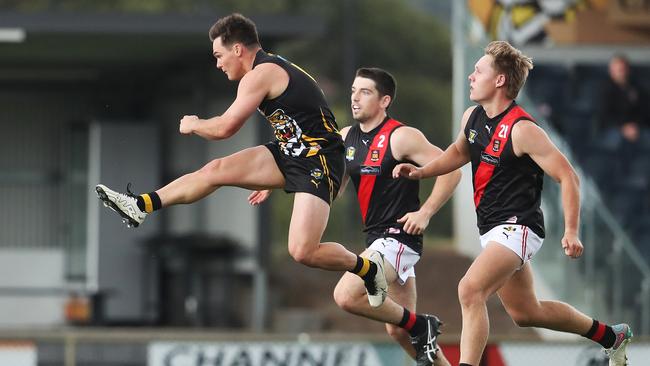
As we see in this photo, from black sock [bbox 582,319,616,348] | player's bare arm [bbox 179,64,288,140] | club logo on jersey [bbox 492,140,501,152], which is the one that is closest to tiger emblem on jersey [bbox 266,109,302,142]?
player's bare arm [bbox 179,64,288,140]

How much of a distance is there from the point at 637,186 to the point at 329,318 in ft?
15.0

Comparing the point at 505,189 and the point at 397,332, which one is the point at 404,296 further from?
the point at 505,189

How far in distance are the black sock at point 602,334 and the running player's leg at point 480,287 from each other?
3.10 ft

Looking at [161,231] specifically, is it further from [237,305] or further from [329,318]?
[329,318]

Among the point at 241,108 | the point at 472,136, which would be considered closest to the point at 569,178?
the point at 472,136

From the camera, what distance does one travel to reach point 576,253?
9.62 meters

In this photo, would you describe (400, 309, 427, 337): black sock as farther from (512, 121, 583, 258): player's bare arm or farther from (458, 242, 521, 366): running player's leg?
(512, 121, 583, 258): player's bare arm

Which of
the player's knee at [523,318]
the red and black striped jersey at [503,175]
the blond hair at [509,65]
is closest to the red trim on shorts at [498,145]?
the red and black striped jersey at [503,175]

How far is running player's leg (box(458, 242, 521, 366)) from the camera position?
999 cm

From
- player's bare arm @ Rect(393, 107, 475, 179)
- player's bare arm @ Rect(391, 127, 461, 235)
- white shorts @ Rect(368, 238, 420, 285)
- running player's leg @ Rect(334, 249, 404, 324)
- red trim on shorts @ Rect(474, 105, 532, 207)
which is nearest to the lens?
red trim on shorts @ Rect(474, 105, 532, 207)

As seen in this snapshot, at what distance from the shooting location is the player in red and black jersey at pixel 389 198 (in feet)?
Answer: 36.0

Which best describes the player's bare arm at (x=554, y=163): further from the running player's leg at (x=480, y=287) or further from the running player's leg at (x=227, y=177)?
the running player's leg at (x=227, y=177)

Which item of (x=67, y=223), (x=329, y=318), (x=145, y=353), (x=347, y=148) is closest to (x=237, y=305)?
(x=329, y=318)

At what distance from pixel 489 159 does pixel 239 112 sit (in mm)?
1590
